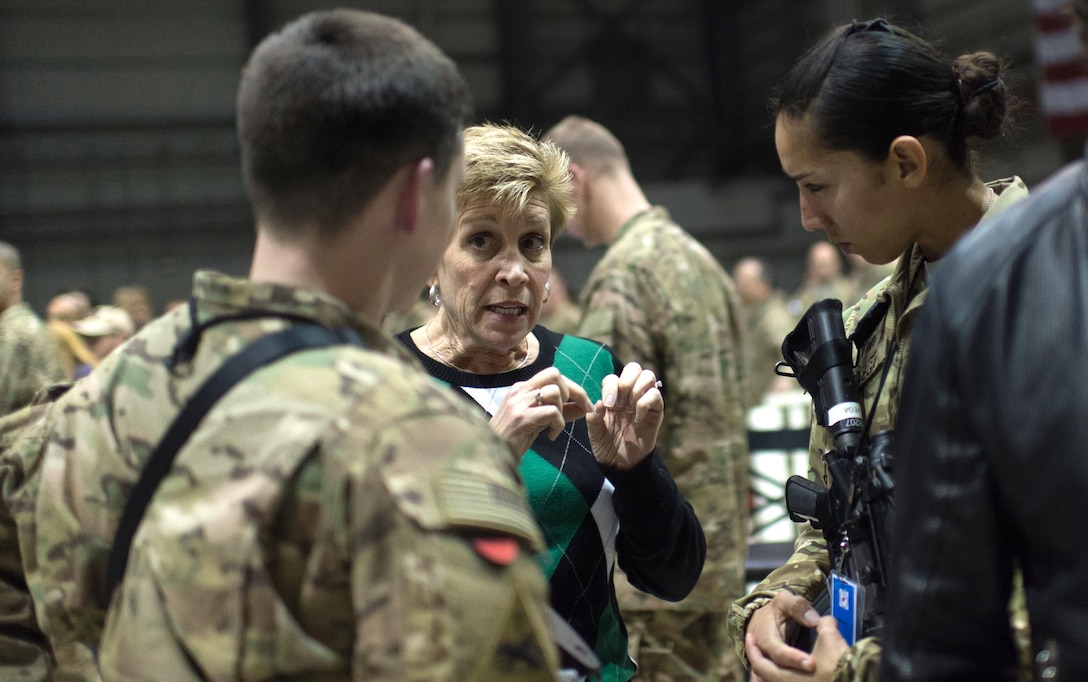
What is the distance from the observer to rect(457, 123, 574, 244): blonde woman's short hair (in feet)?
6.72

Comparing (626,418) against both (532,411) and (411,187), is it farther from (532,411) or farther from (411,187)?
(411,187)

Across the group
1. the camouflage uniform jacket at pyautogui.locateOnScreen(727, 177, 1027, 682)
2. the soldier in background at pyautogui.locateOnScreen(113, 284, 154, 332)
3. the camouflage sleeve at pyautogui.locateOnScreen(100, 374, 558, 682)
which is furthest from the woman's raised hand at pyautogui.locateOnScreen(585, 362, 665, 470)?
the soldier in background at pyautogui.locateOnScreen(113, 284, 154, 332)

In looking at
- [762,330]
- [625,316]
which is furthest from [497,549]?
[762,330]

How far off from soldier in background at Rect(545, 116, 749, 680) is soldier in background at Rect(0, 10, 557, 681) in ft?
7.10

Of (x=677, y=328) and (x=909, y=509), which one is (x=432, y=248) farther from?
(x=677, y=328)

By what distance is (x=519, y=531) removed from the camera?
108 centimetres

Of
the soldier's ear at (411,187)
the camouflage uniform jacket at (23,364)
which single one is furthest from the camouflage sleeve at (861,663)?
the camouflage uniform jacket at (23,364)

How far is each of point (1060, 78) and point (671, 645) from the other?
24.9 feet

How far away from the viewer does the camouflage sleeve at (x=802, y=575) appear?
1872 millimetres

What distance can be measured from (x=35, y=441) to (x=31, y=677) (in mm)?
400

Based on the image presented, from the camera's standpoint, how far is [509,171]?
80.7 inches

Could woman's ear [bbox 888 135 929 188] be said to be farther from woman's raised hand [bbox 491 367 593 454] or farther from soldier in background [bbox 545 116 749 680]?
soldier in background [bbox 545 116 749 680]

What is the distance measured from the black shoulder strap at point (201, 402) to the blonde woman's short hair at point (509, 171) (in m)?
Result: 0.91

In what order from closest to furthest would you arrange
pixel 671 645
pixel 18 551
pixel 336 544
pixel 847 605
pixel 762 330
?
pixel 336 544, pixel 18 551, pixel 847 605, pixel 671 645, pixel 762 330
